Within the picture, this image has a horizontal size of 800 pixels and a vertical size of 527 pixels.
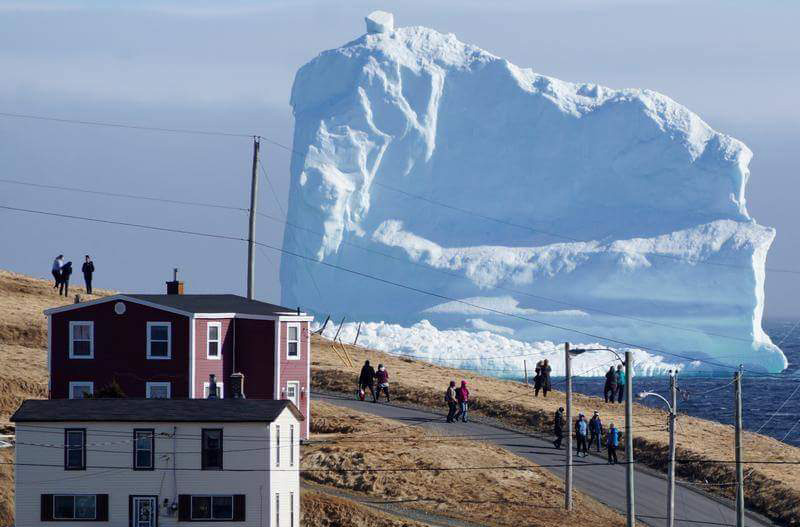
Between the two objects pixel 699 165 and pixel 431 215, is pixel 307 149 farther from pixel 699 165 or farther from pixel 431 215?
pixel 699 165

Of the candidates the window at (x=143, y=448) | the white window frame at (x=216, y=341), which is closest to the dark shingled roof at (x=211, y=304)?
the white window frame at (x=216, y=341)

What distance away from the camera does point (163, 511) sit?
1550 inches

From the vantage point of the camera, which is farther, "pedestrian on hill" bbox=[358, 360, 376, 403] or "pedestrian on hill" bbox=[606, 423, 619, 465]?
"pedestrian on hill" bbox=[358, 360, 376, 403]

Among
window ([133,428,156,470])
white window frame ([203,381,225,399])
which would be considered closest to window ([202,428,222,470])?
window ([133,428,156,470])

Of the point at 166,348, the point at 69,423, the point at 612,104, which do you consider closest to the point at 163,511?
the point at 69,423

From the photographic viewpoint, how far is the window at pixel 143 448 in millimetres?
39625

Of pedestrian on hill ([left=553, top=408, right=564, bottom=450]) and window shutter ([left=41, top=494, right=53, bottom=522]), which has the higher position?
pedestrian on hill ([left=553, top=408, right=564, bottom=450])

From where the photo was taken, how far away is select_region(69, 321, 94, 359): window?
160 ft

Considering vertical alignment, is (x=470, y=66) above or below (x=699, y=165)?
above

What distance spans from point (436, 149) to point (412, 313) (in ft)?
43.7

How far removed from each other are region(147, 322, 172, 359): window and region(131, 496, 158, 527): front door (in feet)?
31.8

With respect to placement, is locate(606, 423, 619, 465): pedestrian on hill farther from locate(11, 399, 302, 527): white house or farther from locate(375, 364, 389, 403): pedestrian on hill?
locate(11, 399, 302, 527): white house

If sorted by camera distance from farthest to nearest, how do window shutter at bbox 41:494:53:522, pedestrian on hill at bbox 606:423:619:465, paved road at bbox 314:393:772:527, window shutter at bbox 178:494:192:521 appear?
pedestrian on hill at bbox 606:423:619:465 < paved road at bbox 314:393:772:527 < window shutter at bbox 178:494:192:521 < window shutter at bbox 41:494:53:522

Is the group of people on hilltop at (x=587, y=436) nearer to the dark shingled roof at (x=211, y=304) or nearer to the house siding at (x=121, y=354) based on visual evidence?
the dark shingled roof at (x=211, y=304)
